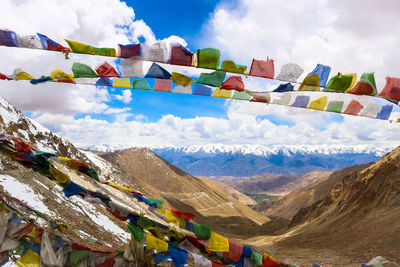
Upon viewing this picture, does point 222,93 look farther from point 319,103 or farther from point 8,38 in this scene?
point 8,38

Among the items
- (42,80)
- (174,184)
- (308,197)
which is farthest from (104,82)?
(308,197)

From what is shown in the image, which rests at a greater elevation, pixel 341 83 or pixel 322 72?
pixel 322 72

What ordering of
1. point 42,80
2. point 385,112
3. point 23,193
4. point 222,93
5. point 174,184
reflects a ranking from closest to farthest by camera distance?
point 42,80 < point 222,93 < point 385,112 < point 23,193 < point 174,184

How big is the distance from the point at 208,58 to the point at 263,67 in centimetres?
100

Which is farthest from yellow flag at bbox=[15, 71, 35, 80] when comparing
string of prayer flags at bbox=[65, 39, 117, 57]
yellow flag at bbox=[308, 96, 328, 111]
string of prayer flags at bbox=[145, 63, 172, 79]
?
yellow flag at bbox=[308, 96, 328, 111]

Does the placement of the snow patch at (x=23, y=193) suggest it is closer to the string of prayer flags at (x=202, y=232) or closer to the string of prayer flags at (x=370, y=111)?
the string of prayer flags at (x=202, y=232)

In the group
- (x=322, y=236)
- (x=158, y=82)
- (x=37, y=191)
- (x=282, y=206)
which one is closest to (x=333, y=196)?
(x=322, y=236)

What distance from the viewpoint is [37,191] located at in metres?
13.3

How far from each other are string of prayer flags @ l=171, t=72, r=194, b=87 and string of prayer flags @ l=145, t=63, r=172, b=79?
0.13m

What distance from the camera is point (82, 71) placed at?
4578 mm

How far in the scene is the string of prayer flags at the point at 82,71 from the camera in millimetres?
4512

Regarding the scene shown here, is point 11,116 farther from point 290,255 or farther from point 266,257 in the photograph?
point 266,257

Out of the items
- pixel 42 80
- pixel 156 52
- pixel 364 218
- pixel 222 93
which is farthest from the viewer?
pixel 364 218

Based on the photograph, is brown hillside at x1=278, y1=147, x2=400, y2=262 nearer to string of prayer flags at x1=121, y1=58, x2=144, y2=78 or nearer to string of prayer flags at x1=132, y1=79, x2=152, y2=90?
string of prayer flags at x1=132, y1=79, x2=152, y2=90
